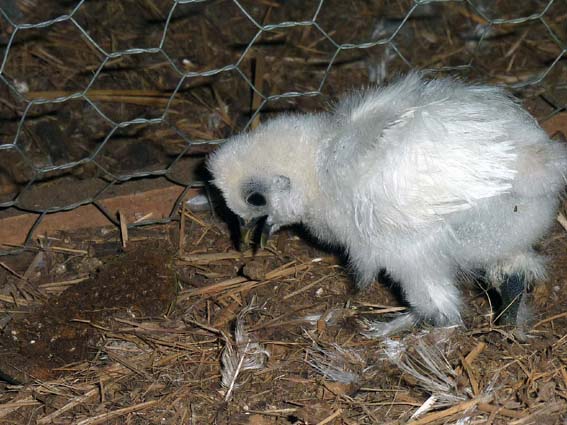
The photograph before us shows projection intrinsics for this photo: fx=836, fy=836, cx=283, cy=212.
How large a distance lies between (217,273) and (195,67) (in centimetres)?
112

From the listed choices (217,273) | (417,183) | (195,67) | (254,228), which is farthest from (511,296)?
(195,67)

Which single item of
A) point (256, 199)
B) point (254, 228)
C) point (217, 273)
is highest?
point (256, 199)

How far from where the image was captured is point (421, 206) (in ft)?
6.54

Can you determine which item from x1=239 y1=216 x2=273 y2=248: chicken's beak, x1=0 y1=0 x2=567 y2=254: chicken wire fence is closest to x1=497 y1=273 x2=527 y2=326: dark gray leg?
x1=239 y1=216 x2=273 y2=248: chicken's beak

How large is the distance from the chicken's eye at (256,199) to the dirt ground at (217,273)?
0.34 metres

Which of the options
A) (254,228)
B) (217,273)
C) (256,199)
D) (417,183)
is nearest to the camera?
(417,183)

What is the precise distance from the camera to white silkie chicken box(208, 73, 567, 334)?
6.54 ft

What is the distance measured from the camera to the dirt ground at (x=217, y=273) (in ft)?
7.14

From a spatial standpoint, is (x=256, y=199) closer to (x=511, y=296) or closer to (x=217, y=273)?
(x=217, y=273)

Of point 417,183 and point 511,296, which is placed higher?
point 417,183

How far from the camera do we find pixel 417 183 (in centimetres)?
199

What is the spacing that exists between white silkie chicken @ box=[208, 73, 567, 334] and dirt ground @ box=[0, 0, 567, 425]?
210 millimetres

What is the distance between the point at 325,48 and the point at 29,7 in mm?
1314

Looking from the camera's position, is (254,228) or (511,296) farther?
(254,228)
